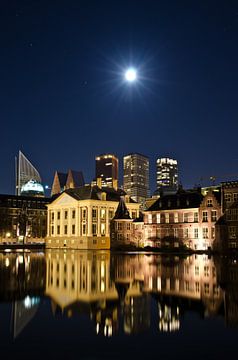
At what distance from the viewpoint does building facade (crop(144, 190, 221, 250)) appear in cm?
8488

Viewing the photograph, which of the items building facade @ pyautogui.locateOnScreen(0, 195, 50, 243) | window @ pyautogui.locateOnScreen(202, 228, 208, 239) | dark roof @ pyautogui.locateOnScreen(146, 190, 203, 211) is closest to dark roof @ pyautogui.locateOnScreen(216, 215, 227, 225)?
window @ pyautogui.locateOnScreen(202, 228, 208, 239)

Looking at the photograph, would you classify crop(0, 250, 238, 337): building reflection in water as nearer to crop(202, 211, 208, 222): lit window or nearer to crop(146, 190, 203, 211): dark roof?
crop(202, 211, 208, 222): lit window

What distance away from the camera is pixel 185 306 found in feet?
63.7

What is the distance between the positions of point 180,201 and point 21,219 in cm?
8001

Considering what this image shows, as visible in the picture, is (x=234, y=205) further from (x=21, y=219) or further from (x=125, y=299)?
A: (x=21, y=219)

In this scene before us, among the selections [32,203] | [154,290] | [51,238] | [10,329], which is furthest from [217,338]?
[32,203]

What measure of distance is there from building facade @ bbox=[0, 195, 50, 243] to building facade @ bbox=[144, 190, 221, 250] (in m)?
70.7

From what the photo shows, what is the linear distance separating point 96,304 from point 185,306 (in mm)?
4079

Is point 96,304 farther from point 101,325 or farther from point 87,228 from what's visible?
point 87,228

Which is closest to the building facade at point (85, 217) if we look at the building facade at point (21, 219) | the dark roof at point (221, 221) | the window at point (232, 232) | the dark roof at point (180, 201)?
the dark roof at point (180, 201)

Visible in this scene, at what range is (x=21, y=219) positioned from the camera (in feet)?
513

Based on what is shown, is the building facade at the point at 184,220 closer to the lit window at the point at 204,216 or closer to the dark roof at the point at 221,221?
the lit window at the point at 204,216

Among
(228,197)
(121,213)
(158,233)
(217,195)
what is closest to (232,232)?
(228,197)

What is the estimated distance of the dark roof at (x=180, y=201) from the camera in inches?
3565
